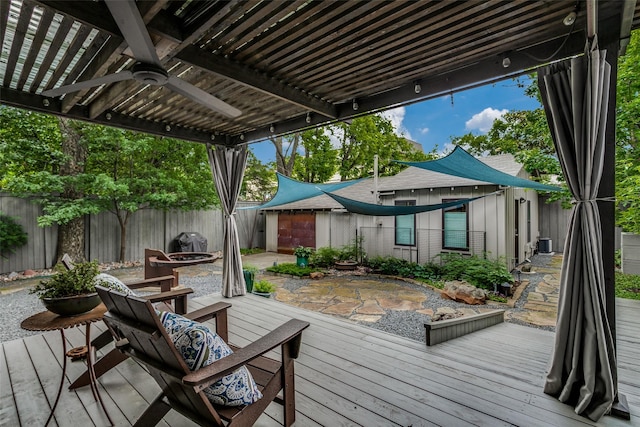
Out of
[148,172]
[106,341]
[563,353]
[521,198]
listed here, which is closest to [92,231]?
[148,172]

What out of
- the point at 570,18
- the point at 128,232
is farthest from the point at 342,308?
the point at 128,232

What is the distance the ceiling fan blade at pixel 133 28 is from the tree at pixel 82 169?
216 inches

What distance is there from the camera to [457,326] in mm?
3008

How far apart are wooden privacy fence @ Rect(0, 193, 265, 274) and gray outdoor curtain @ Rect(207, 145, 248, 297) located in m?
4.71

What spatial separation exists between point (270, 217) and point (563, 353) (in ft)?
32.7

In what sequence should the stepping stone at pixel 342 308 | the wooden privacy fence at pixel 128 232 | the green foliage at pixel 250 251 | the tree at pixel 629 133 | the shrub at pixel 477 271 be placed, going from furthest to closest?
1. the green foliage at pixel 250 251
2. the wooden privacy fence at pixel 128 232
3. the shrub at pixel 477 271
4. the tree at pixel 629 133
5. the stepping stone at pixel 342 308

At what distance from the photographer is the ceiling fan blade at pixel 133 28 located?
50.3 inches

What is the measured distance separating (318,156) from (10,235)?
1018cm

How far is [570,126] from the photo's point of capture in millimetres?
1808

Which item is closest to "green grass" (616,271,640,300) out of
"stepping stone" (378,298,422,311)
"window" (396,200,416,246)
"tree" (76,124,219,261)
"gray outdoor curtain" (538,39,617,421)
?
"stepping stone" (378,298,422,311)

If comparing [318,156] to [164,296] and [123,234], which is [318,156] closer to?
[123,234]

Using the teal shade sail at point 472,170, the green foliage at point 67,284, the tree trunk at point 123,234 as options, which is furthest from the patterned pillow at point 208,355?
the tree trunk at point 123,234

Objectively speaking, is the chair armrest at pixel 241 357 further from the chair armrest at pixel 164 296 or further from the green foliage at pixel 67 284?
the chair armrest at pixel 164 296

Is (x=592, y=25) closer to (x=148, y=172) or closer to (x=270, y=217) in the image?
(x=148, y=172)
